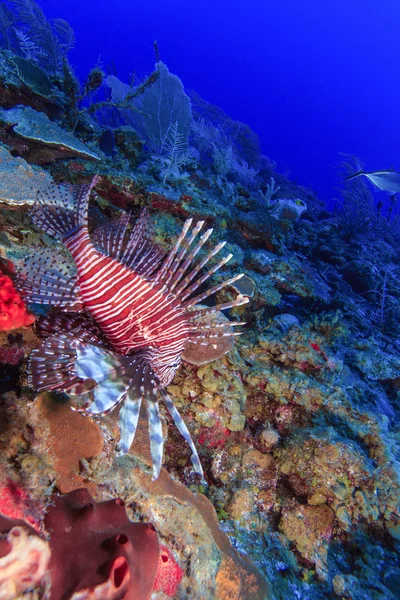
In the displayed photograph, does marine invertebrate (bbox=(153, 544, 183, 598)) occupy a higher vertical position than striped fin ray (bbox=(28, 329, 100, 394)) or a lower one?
lower

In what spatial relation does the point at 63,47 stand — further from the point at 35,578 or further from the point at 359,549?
the point at 359,549

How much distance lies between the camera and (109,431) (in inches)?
102

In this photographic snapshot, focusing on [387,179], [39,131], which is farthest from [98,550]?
[387,179]

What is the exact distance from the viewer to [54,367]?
2.46 metres

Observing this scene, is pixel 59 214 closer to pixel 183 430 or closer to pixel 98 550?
pixel 183 430

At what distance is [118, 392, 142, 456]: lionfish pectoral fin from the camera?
2.02 m

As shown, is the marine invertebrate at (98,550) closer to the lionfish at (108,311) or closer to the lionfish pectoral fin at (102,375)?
the lionfish pectoral fin at (102,375)

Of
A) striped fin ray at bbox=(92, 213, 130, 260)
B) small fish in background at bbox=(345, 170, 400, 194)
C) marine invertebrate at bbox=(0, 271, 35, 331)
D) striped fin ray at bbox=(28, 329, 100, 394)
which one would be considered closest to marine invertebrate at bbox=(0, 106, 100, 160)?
striped fin ray at bbox=(92, 213, 130, 260)

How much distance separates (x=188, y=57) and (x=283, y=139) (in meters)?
59.7

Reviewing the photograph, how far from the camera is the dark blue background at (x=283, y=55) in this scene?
342 ft

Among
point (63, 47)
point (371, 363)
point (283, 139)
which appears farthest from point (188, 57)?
point (371, 363)

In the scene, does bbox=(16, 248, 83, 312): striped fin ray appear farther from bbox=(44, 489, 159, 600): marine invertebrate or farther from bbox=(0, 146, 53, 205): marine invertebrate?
bbox=(44, 489, 159, 600): marine invertebrate

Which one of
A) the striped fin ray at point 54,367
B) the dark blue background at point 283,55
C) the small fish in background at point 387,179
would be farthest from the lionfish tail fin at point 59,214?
the dark blue background at point 283,55

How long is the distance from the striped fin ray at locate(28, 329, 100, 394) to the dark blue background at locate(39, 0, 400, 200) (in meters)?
97.3
